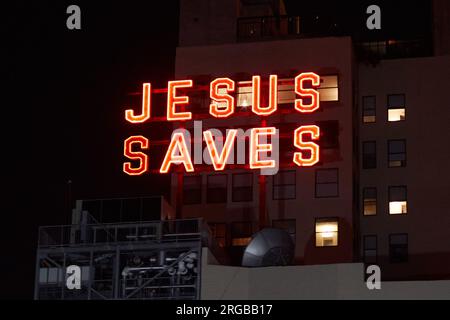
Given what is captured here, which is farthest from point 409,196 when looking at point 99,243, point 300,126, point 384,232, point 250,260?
point 99,243

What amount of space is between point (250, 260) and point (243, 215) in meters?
15.2

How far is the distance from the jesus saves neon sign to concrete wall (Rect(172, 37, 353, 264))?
3.31 m

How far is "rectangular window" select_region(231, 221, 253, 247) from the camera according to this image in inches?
4006

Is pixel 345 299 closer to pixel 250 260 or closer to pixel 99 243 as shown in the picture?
pixel 250 260

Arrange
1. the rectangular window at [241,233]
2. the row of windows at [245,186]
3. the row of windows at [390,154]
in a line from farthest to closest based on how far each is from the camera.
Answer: the row of windows at [390,154] → the row of windows at [245,186] → the rectangular window at [241,233]

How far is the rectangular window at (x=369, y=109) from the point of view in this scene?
109 m

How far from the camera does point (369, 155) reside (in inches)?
4257

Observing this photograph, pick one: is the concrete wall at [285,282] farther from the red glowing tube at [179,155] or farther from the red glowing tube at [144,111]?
the red glowing tube at [144,111]

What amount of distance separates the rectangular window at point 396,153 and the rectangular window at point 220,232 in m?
14.7

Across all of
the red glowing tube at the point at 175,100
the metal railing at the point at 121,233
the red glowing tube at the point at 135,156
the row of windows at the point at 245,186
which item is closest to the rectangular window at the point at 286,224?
the row of windows at the point at 245,186

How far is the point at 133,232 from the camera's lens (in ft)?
292

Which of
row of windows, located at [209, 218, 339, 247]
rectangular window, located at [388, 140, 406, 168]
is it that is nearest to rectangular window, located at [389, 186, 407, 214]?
rectangular window, located at [388, 140, 406, 168]

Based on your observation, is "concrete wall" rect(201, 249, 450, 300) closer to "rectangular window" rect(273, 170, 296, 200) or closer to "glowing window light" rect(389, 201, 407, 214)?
"rectangular window" rect(273, 170, 296, 200)
